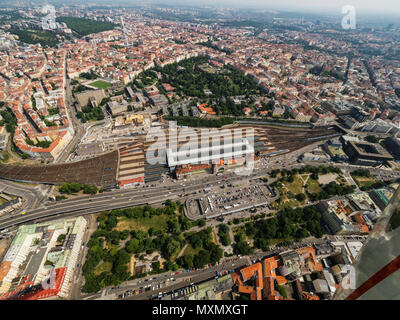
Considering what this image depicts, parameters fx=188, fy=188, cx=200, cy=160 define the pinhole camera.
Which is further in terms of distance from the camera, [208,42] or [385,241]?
[208,42]

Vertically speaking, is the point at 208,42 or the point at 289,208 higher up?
the point at 208,42

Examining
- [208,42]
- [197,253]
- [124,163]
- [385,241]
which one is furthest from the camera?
[208,42]

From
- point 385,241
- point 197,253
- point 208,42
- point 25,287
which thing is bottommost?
point 197,253

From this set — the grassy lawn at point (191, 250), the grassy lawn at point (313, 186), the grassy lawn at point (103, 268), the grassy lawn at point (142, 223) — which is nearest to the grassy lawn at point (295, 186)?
the grassy lawn at point (313, 186)

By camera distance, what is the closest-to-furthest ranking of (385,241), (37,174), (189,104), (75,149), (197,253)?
(385,241) → (197,253) → (37,174) → (75,149) → (189,104)

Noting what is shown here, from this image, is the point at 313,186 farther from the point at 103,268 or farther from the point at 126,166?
the point at 103,268

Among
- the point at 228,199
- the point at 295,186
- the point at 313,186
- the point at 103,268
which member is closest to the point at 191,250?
the point at 228,199

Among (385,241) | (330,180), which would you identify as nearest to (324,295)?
(330,180)

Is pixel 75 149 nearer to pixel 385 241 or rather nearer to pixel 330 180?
pixel 385 241
